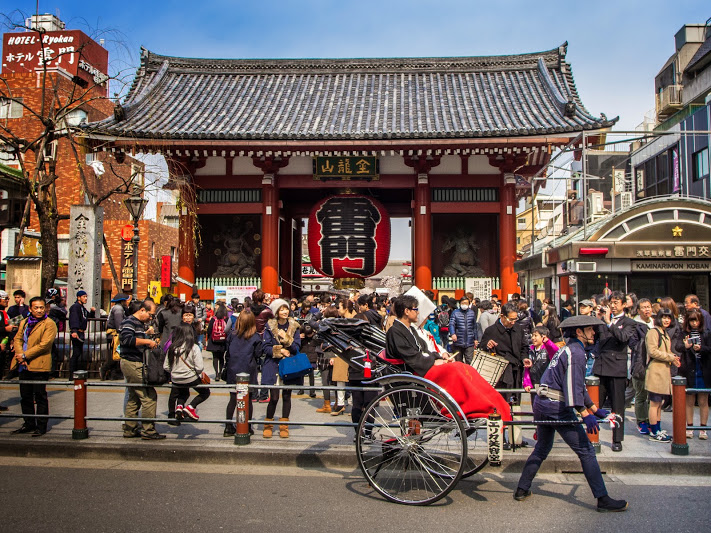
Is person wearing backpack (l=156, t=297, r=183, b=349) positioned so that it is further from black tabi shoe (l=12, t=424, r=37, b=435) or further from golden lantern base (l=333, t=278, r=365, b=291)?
golden lantern base (l=333, t=278, r=365, b=291)

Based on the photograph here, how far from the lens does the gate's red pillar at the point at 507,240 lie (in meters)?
17.1

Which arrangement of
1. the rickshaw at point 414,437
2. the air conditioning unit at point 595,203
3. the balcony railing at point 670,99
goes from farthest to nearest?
the air conditioning unit at point 595,203 → the balcony railing at point 670,99 → the rickshaw at point 414,437

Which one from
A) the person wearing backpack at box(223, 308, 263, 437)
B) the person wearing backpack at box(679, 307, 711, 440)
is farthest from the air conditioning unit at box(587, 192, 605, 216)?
the person wearing backpack at box(223, 308, 263, 437)

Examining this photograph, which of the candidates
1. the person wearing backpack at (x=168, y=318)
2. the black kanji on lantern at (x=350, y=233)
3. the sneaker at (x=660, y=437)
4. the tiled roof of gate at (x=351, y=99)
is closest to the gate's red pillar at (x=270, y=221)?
the tiled roof of gate at (x=351, y=99)

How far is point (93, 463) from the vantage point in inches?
261

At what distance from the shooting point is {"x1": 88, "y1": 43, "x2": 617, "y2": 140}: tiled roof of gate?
54.9 feet

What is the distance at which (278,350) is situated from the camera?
306 inches

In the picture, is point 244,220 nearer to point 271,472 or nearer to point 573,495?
point 271,472

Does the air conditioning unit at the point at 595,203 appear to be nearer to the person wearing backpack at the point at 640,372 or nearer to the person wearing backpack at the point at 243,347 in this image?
the person wearing backpack at the point at 640,372

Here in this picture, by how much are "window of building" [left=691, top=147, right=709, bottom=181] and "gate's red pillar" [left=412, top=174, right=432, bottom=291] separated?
1487 centimetres

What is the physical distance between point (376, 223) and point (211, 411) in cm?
967

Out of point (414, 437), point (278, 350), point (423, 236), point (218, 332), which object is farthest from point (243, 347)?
point (423, 236)

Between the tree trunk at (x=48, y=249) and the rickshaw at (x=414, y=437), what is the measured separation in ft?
29.1

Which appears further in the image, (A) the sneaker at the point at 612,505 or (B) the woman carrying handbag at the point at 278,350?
(B) the woman carrying handbag at the point at 278,350
